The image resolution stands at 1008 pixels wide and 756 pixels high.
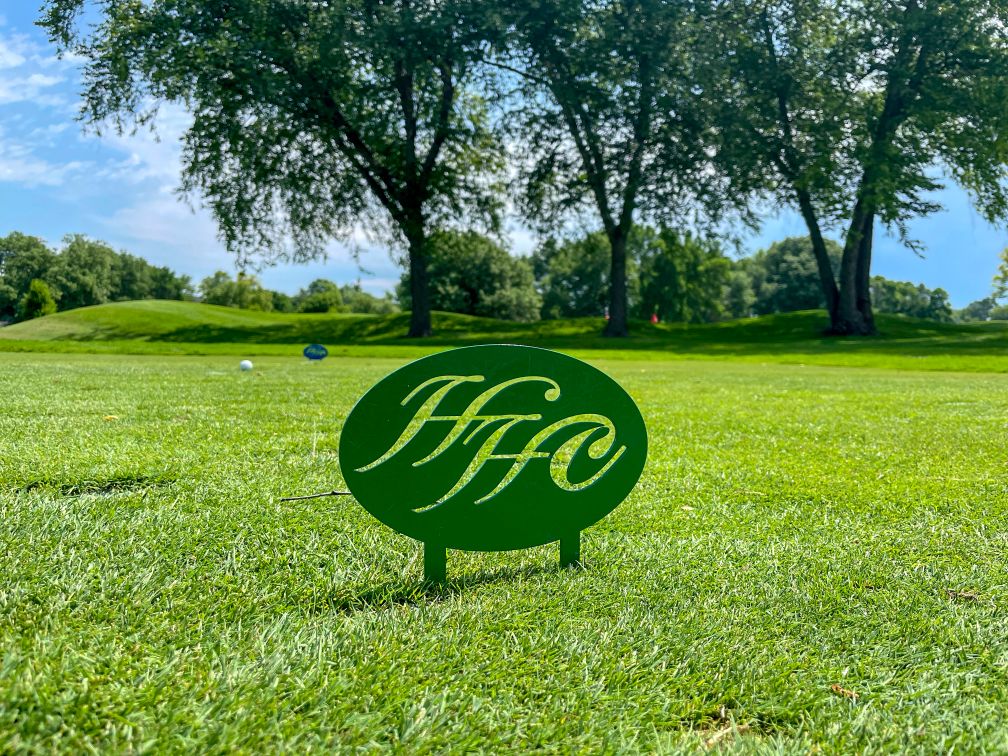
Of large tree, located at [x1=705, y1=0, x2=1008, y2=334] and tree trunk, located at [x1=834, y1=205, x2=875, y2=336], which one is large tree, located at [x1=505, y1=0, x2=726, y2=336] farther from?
tree trunk, located at [x1=834, y1=205, x2=875, y2=336]

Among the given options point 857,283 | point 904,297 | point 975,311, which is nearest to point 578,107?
point 857,283

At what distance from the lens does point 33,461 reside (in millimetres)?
2996

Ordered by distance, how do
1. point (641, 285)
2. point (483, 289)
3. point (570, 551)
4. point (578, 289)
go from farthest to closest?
point (578, 289), point (483, 289), point (641, 285), point (570, 551)

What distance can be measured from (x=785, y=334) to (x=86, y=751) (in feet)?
102

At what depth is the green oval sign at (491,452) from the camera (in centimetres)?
175

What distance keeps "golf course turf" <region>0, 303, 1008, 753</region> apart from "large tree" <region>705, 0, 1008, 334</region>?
75.4 ft

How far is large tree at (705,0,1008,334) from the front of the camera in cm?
2238

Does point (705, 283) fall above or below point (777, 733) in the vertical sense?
above

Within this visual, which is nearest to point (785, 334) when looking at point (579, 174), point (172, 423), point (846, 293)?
point (846, 293)

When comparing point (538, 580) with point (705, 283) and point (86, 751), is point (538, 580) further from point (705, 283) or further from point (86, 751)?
point (705, 283)

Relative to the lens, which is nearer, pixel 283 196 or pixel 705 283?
pixel 283 196

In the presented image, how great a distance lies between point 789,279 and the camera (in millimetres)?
62750

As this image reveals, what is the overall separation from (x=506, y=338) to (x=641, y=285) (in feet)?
97.0

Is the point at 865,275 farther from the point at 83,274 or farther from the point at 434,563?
the point at 83,274
